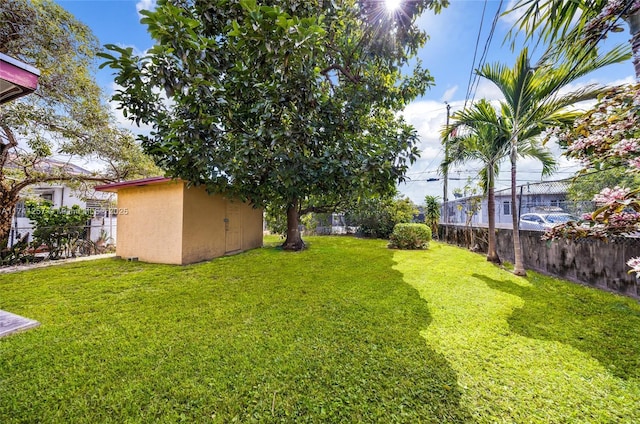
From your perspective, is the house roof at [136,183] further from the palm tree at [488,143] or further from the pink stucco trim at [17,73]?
the palm tree at [488,143]

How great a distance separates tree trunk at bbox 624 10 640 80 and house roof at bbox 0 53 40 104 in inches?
195

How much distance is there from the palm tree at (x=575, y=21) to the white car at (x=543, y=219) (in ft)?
9.06

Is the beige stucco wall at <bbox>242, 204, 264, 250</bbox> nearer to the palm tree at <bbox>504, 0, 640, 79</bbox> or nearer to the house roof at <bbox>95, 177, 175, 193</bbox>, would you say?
the house roof at <bbox>95, 177, 175, 193</bbox>

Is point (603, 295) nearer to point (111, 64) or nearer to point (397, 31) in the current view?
point (397, 31)

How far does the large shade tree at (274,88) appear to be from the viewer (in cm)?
311

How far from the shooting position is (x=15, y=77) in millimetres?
2100

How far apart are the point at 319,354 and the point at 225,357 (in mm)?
905

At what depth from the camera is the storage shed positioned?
5.90 metres

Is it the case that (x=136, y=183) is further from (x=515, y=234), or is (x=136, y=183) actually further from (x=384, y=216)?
(x=384, y=216)

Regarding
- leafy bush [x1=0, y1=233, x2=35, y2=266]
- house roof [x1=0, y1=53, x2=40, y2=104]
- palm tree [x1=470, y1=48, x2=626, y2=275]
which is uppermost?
palm tree [x1=470, y1=48, x2=626, y2=275]

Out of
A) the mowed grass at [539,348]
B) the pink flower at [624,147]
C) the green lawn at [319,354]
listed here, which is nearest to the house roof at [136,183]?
the green lawn at [319,354]


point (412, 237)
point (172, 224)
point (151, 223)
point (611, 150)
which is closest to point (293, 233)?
point (172, 224)

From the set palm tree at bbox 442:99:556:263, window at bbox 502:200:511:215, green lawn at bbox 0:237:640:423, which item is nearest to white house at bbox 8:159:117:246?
green lawn at bbox 0:237:640:423

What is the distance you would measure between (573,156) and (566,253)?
4070 mm
